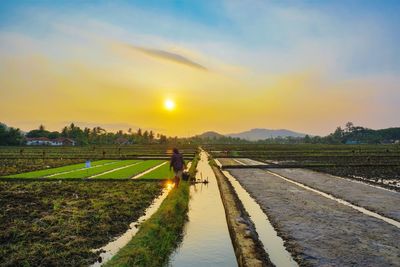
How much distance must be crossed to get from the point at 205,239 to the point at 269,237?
178 centimetres

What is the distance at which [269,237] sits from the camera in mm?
9617

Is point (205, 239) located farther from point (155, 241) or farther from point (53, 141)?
point (53, 141)

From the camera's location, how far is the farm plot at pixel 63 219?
25.6 ft

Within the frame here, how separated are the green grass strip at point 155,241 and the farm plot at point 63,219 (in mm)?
1046

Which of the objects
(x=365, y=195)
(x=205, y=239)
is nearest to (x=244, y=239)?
(x=205, y=239)

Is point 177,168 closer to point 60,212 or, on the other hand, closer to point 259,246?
point 60,212

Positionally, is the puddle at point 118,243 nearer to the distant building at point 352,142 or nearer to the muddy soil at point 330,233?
the muddy soil at point 330,233

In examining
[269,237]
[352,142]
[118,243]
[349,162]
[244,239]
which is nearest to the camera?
[118,243]

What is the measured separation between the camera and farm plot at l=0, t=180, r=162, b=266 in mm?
7797

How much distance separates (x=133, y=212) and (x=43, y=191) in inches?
282

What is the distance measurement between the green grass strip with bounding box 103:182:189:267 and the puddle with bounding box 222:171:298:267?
2.41m

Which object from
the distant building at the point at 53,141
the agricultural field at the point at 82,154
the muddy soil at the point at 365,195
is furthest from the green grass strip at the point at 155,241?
the distant building at the point at 53,141

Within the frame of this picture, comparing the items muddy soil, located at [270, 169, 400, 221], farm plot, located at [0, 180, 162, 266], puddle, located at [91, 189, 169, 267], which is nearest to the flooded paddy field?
farm plot, located at [0, 180, 162, 266]

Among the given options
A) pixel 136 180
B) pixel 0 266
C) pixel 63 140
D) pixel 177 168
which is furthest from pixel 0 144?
pixel 0 266
